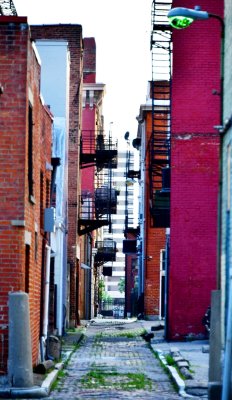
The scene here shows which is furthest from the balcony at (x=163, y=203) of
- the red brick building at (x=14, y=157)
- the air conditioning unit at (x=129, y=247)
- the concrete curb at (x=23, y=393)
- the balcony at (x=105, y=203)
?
the air conditioning unit at (x=129, y=247)

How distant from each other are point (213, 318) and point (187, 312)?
46.0 ft

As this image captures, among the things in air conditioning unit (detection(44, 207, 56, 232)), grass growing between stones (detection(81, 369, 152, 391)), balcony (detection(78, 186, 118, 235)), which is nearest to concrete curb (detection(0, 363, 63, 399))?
grass growing between stones (detection(81, 369, 152, 391))

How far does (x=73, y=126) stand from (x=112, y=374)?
64.6ft

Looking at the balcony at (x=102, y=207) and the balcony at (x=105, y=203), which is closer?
the balcony at (x=102, y=207)

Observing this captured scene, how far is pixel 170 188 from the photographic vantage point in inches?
1091

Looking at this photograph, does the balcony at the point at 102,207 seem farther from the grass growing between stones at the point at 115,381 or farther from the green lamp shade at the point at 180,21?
the green lamp shade at the point at 180,21

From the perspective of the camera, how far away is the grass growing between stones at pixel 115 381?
16.0 metres

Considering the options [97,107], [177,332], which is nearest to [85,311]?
[97,107]

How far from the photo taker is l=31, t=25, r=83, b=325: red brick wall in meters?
36.7

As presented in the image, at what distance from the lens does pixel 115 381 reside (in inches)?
662

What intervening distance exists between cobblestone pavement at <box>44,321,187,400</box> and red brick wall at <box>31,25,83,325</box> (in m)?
8.47

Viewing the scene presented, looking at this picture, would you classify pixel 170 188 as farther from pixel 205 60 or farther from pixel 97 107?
pixel 97 107

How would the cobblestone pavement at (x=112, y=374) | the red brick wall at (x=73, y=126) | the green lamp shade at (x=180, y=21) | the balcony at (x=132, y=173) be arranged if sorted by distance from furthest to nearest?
the balcony at (x=132, y=173) → the red brick wall at (x=73, y=126) → the cobblestone pavement at (x=112, y=374) → the green lamp shade at (x=180, y=21)

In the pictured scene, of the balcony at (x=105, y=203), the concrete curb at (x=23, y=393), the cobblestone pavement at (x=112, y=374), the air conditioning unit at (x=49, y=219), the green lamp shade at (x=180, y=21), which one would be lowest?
the cobblestone pavement at (x=112, y=374)
